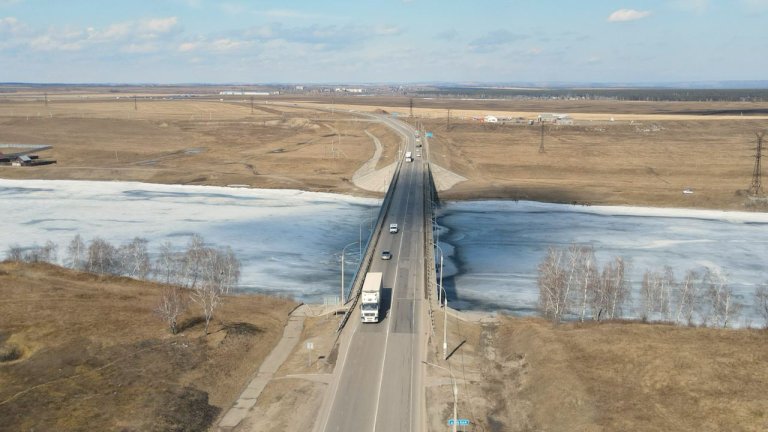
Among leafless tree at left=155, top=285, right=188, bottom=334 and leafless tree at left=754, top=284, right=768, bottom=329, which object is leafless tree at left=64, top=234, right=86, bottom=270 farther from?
leafless tree at left=754, top=284, right=768, bottom=329

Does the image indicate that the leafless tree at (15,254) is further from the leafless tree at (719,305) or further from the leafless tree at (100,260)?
the leafless tree at (719,305)

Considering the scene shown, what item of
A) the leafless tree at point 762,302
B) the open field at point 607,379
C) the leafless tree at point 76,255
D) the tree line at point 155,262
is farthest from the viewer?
the leafless tree at point 76,255

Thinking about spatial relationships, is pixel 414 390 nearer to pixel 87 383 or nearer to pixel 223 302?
pixel 87 383

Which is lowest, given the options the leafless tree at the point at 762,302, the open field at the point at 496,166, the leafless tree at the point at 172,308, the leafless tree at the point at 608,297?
the leafless tree at the point at 762,302

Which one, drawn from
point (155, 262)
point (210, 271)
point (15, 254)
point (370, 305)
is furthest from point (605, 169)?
point (15, 254)

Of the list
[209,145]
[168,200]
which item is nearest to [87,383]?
[168,200]

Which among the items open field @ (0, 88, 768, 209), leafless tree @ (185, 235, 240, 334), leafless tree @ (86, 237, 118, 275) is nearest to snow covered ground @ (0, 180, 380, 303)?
leafless tree @ (185, 235, 240, 334)

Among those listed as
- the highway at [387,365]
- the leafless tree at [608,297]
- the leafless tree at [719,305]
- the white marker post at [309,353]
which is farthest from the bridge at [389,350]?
the leafless tree at [719,305]
